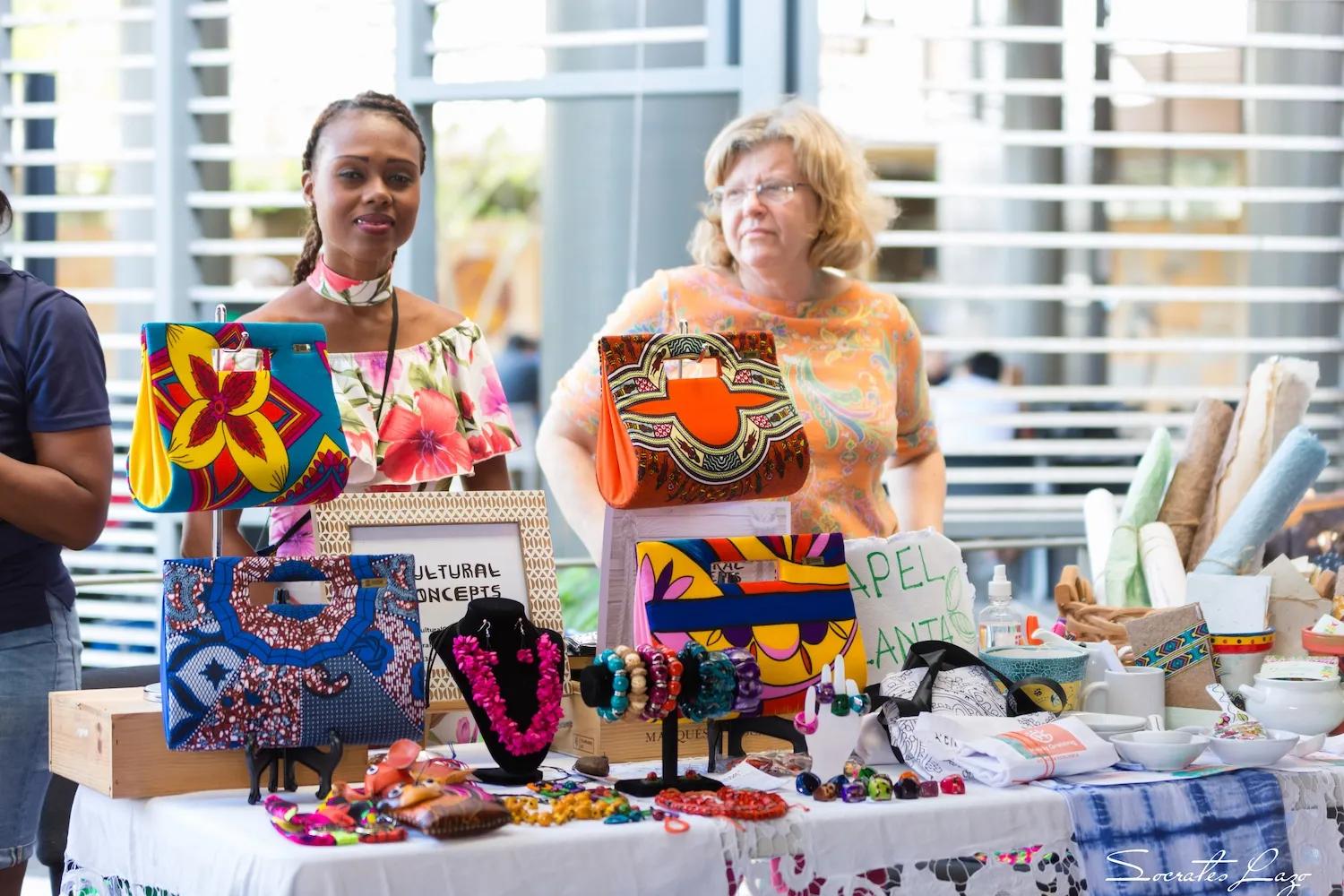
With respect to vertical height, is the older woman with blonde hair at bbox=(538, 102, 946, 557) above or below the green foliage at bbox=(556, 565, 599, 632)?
above

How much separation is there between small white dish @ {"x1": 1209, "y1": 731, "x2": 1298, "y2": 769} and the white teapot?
0.40ft

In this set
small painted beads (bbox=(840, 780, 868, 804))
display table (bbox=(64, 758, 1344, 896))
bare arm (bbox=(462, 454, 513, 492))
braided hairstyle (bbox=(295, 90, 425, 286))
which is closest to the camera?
display table (bbox=(64, 758, 1344, 896))

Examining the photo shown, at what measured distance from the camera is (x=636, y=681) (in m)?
1.78

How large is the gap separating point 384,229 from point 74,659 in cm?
76

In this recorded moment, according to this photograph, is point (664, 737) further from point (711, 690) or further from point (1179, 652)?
point (1179, 652)

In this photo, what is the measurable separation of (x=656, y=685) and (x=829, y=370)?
1.06 m

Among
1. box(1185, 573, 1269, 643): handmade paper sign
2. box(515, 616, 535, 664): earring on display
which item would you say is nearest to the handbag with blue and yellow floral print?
box(515, 616, 535, 664): earring on display

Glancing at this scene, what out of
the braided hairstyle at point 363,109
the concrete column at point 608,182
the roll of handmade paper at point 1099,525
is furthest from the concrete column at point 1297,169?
the braided hairstyle at point 363,109

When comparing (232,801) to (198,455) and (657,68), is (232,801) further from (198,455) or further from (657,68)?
(657,68)

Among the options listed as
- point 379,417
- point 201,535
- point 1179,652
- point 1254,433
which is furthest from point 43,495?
point 1254,433

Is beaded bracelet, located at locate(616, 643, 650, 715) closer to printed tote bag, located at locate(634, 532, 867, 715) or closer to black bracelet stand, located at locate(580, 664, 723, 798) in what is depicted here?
black bracelet stand, located at locate(580, 664, 723, 798)

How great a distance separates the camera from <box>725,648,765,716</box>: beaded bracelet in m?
1.88

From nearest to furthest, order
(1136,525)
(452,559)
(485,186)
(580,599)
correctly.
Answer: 1. (452,559)
2. (1136,525)
3. (580,599)
4. (485,186)

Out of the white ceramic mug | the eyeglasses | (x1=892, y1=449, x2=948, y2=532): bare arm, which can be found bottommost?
the white ceramic mug
